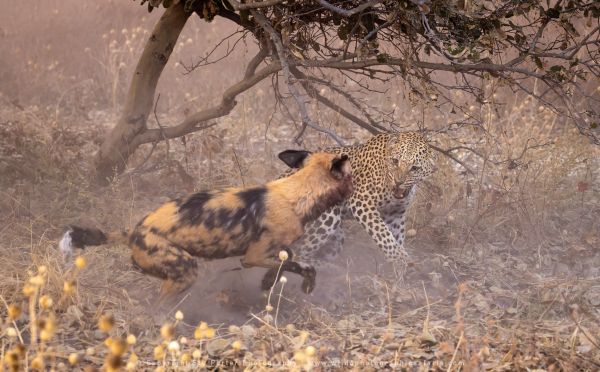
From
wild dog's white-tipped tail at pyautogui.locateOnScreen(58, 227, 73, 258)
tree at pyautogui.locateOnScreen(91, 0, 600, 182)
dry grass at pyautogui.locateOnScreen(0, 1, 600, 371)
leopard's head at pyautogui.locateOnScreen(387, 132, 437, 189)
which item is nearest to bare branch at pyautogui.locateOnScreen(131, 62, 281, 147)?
tree at pyautogui.locateOnScreen(91, 0, 600, 182)

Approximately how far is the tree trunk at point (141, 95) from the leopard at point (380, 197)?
6.41 ft

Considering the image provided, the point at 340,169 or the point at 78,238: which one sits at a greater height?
the point at 340,169

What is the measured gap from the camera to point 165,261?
5758 millimetres

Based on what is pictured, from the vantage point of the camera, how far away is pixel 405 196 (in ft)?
24.4

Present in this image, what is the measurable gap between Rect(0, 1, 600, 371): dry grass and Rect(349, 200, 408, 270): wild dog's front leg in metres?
0.16

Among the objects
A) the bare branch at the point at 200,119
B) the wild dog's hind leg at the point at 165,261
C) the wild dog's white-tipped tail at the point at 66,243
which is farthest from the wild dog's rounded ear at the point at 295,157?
the wild dog's white-tipped tail at the point at 66,243

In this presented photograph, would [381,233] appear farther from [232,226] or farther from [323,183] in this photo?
[232,226]

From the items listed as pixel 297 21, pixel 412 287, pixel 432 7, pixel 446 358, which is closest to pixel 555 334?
pixel 446 358

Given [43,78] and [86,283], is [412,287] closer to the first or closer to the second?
[86,283]

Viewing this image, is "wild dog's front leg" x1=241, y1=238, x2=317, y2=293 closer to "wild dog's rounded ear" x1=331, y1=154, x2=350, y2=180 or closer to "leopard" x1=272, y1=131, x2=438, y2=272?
"wild dog's rounded ear" x1=331, y1=154, x2=350, y2=180

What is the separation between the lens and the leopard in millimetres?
7289

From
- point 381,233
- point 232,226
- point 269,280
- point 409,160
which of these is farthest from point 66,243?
point 409,160

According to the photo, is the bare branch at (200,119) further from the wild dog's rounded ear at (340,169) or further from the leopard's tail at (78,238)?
the leopard's tail at (78,238)

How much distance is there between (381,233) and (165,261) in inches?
91.0
